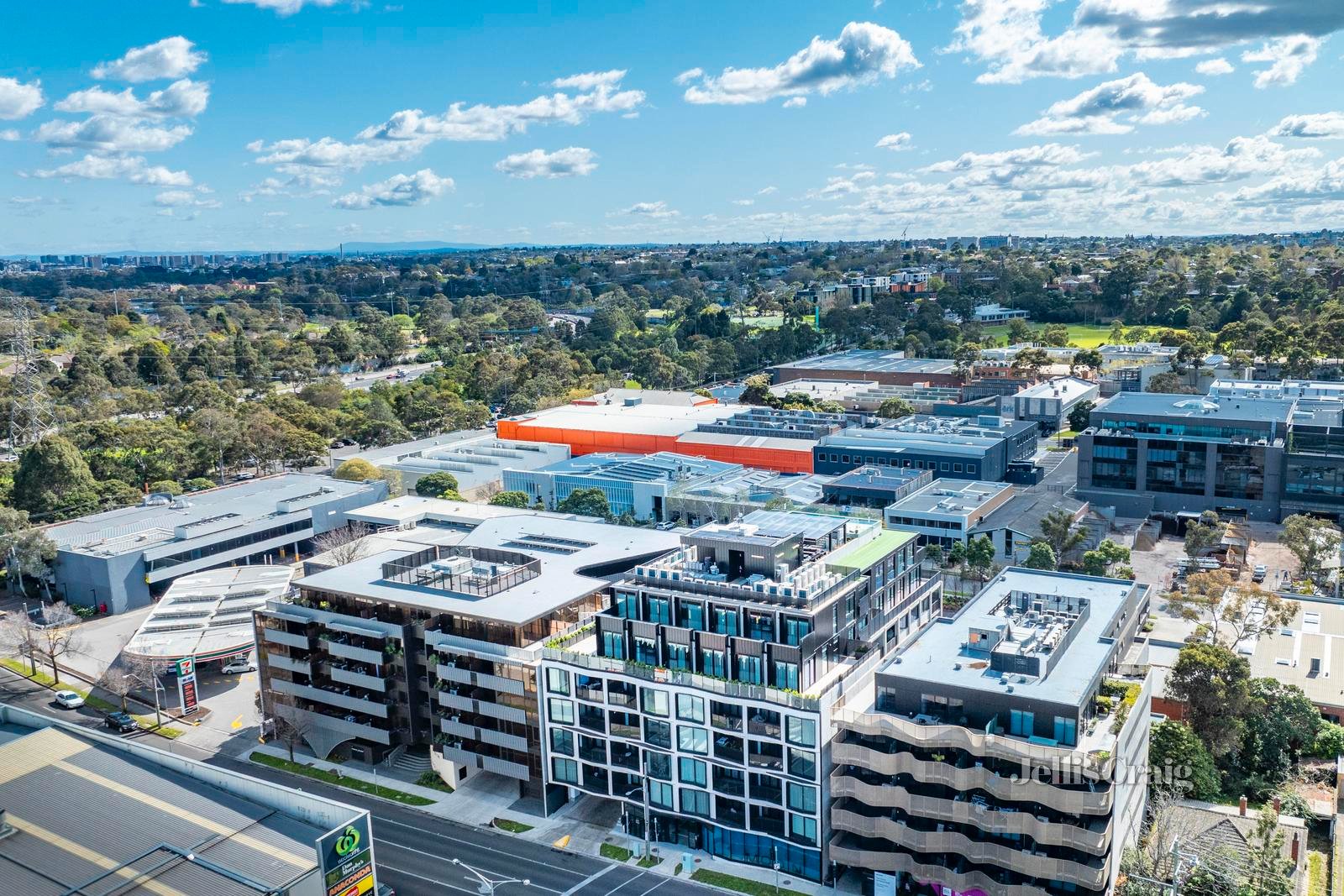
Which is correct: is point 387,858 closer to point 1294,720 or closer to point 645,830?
point 645,830

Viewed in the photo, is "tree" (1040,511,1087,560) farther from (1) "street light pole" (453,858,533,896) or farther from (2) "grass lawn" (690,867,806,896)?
(1) "street light pole" (453,858,533,896)

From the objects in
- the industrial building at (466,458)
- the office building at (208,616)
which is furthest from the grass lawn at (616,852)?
the industrial building at (466,458)

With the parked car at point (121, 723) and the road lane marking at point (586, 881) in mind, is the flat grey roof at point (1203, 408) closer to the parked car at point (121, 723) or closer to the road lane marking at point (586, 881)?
the road lane marking at point (586, 881)

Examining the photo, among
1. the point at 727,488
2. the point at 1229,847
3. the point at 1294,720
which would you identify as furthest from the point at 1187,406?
the point at 1229,847

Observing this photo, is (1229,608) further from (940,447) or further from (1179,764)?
(940,447)

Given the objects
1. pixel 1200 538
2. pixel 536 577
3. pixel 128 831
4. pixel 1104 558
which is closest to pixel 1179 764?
pixel 1104 558
